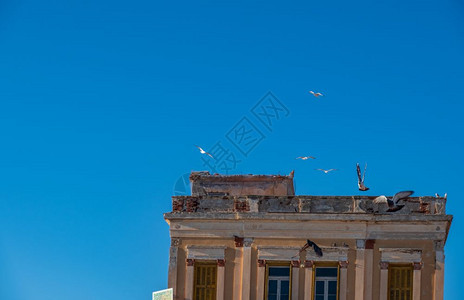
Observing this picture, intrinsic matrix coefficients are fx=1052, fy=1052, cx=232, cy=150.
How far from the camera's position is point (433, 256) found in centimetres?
3784

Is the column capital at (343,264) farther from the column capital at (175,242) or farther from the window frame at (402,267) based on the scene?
the column capital at (175,242)

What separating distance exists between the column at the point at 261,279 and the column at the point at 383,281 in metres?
4.23

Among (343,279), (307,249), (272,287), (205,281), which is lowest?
(272,287)

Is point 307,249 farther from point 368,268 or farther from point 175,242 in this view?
point 175,242

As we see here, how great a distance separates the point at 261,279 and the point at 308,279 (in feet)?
5.62

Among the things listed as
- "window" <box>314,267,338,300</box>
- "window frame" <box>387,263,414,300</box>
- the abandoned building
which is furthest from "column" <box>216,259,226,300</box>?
"window frame" <box>387,263,414,300</box>

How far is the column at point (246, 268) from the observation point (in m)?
38.3

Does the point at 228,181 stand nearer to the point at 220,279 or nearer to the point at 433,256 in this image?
the point at 220,279

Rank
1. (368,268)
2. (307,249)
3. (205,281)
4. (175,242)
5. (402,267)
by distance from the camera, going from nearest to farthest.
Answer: (402,267), (368,268), (307,249), (205,281), (175,242)

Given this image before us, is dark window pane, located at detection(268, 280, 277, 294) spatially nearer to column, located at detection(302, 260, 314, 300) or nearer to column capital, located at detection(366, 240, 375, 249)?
column, located at detection(302, 260, 314, 300)

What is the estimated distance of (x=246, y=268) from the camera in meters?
38.4

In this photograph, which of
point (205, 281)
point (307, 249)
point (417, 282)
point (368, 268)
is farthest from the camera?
point (205, 281)

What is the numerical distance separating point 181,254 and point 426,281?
8.96 meters

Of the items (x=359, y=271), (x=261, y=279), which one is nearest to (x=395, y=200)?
(x=359, y=271)
